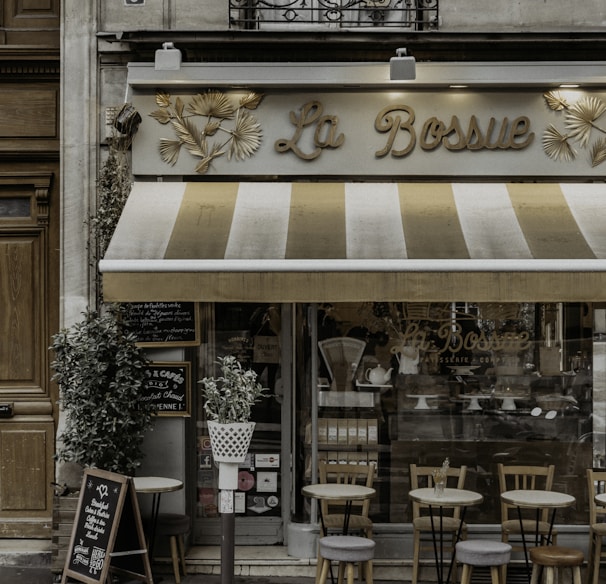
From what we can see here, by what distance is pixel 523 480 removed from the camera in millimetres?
8766

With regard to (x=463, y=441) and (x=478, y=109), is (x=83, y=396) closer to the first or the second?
(x=463, y=441)

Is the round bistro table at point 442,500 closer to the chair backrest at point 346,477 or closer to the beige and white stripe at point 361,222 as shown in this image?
the chair backrest at point 346,477

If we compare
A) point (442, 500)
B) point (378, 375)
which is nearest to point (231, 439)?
point (442, 500)

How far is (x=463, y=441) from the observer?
904 cm

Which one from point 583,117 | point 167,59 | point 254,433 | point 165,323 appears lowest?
point 254,433

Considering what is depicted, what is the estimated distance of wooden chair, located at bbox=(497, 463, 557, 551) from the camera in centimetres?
838

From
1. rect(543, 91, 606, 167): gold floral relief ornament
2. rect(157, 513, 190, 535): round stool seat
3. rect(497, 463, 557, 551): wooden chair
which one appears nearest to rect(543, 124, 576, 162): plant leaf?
rect(543, 91, 606, 167): gold floral relief ornament

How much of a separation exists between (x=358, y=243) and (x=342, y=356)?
1.52 meters

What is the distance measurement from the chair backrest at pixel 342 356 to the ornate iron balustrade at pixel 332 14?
275cm

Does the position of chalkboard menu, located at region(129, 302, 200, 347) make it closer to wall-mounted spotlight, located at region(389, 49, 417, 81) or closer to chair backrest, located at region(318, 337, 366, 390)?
chair backrest, located at region(318, 337, 366, 390)

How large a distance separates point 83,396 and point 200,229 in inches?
62.7

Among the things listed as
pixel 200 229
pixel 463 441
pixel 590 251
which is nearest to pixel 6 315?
pixel 200 229

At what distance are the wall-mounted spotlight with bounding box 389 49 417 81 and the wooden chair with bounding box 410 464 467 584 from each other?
10.6 feet

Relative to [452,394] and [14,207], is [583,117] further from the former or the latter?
[14,207]
